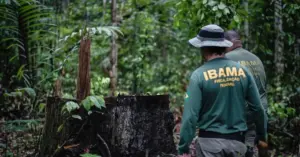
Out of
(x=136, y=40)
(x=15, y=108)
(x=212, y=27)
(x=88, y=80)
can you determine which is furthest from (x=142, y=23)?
(x=212, y=27)

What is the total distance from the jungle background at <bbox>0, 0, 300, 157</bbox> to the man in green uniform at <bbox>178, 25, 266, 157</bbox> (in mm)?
2790

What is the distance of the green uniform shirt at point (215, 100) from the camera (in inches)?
130

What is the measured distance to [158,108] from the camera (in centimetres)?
569

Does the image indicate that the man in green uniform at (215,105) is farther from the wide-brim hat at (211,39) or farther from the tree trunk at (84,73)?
the tree trunk at (84,73)

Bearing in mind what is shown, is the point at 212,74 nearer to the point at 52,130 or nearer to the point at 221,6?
the point at 52,130

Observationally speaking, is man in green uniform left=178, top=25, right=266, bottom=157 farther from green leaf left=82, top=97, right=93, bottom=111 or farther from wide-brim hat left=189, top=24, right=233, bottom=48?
green leaf left=82, top=97, right=93, bottom=111

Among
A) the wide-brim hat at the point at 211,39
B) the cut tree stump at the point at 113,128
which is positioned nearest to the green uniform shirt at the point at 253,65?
the wide-brim hat at the point at 211,39

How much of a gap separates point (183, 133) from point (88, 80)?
2613mm

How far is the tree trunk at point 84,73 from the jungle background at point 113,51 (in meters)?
0.14

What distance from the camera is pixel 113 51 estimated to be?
9359 mm

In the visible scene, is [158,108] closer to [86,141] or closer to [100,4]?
[86,141]

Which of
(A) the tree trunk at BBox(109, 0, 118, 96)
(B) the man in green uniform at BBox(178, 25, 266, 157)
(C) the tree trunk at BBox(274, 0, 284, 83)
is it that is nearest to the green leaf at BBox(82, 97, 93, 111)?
(B) the man in green uniform at BBox(178, 25, 266, 157)

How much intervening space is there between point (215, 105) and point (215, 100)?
4 centimetres

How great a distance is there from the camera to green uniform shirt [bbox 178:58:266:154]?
331cm
